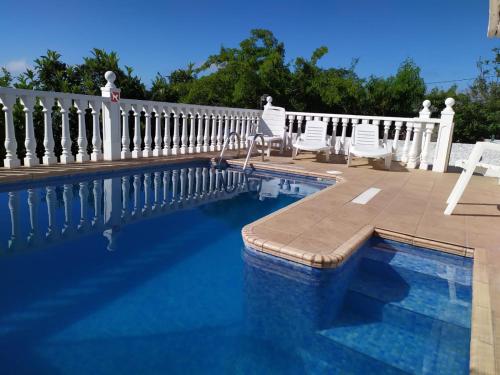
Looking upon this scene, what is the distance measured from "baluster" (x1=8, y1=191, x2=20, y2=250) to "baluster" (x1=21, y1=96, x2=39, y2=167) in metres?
0.92

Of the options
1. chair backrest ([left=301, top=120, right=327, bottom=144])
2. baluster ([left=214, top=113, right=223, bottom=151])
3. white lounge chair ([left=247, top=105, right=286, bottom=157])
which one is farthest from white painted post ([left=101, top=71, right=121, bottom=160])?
chair backrest ([left=301, top=120, right=327, bottom=144])

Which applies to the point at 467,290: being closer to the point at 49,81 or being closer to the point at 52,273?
the point at 52,273

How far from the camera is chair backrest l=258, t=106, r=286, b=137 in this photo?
866 cm

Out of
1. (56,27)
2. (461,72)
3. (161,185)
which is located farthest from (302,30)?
(161,185)

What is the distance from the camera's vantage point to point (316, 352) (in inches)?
72.7

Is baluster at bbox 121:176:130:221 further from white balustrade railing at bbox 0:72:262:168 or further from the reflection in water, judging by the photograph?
white balustrade railing at bbox 0:72:262:168

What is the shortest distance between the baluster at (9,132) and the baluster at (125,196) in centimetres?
151

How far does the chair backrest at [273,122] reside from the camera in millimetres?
8656

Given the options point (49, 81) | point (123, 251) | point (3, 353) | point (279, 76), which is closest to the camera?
point (3, 353)

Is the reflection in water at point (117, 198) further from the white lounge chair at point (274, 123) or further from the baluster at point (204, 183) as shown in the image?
the white lounge chair at point (274, 123)

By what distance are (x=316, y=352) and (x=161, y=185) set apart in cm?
401

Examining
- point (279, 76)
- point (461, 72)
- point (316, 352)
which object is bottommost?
point (316, 352)

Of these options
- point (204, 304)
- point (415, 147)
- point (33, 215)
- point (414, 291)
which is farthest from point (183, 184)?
point (415, 147)

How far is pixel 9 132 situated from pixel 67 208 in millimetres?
1713
